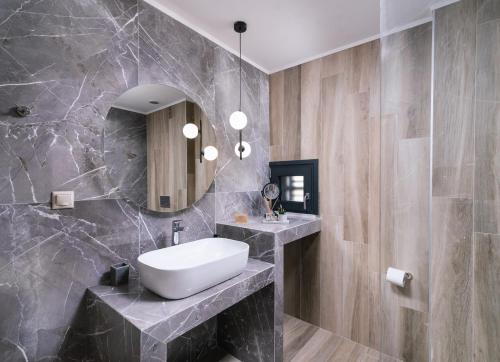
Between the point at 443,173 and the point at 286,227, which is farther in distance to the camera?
the point at 286,227

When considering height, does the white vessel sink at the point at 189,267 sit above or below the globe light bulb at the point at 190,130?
below

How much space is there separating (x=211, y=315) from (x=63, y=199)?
96cm

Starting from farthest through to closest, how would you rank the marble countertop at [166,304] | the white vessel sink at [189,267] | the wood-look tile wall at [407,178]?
the wood-look tile wall at [407,178] → the white vessel sink at [189,267] → the marble countertop at [166,304]

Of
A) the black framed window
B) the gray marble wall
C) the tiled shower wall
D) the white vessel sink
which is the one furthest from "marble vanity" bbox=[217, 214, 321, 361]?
the tiled shower wall

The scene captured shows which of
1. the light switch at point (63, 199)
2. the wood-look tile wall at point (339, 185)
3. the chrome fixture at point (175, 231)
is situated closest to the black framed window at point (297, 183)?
the wood-look tile wall at point (339, 185)

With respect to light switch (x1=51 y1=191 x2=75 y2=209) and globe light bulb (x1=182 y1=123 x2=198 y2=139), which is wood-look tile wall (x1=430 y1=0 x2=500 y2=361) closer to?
globe light bulb (x1=182 y1=123 x2=198 y2=139)

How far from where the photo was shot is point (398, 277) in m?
1.38

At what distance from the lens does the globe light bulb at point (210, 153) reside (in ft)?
Answer: 6.44

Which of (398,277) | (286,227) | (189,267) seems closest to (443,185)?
(398,277)

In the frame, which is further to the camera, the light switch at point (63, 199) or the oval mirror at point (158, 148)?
the oval mirror at point (158, 148)

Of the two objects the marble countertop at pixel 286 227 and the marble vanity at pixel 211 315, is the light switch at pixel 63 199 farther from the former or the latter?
the marble countertop at pixel 286 227

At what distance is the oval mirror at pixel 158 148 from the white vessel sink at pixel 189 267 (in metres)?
0.31

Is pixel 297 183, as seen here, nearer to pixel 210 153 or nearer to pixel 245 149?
pixel 245 149

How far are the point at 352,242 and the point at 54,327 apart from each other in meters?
2.11
